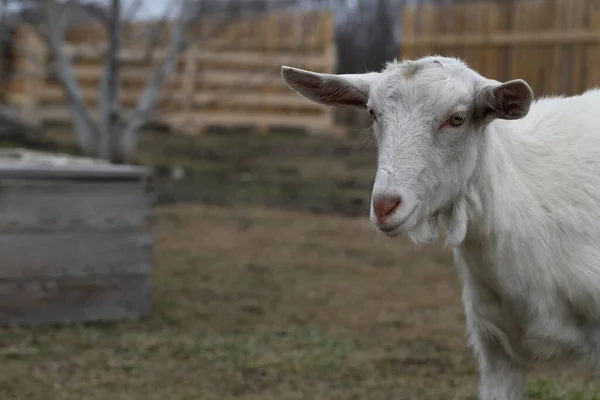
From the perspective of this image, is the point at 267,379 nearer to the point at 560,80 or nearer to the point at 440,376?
the point at 440,376

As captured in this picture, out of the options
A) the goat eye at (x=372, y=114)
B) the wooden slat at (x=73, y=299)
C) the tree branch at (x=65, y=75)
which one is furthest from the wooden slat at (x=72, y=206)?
the tree branch at (x=65, y=75)

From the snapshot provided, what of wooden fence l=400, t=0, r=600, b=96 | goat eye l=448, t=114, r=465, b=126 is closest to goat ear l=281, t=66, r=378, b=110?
goat eye l=448, t=114, r=465, b=126

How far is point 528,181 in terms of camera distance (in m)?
3.80

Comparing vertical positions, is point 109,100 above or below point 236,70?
below

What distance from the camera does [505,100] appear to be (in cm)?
335

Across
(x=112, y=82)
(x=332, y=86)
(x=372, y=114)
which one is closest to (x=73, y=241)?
(x=332, y=86)

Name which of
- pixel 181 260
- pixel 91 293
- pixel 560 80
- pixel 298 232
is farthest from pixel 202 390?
pixel 560 80

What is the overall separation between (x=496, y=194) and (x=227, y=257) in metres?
5.44

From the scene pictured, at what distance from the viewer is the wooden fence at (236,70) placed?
19.6 metres

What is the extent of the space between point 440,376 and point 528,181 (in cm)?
201

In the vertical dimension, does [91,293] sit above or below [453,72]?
below

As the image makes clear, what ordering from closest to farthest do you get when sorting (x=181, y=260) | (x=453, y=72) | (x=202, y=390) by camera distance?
(x=453, y=72) < (x=202, y=390) < (x=181, y=260)

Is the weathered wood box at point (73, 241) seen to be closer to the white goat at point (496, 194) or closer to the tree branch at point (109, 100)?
the white goat at point (496, 194)

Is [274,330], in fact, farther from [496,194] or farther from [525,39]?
[525,39]
